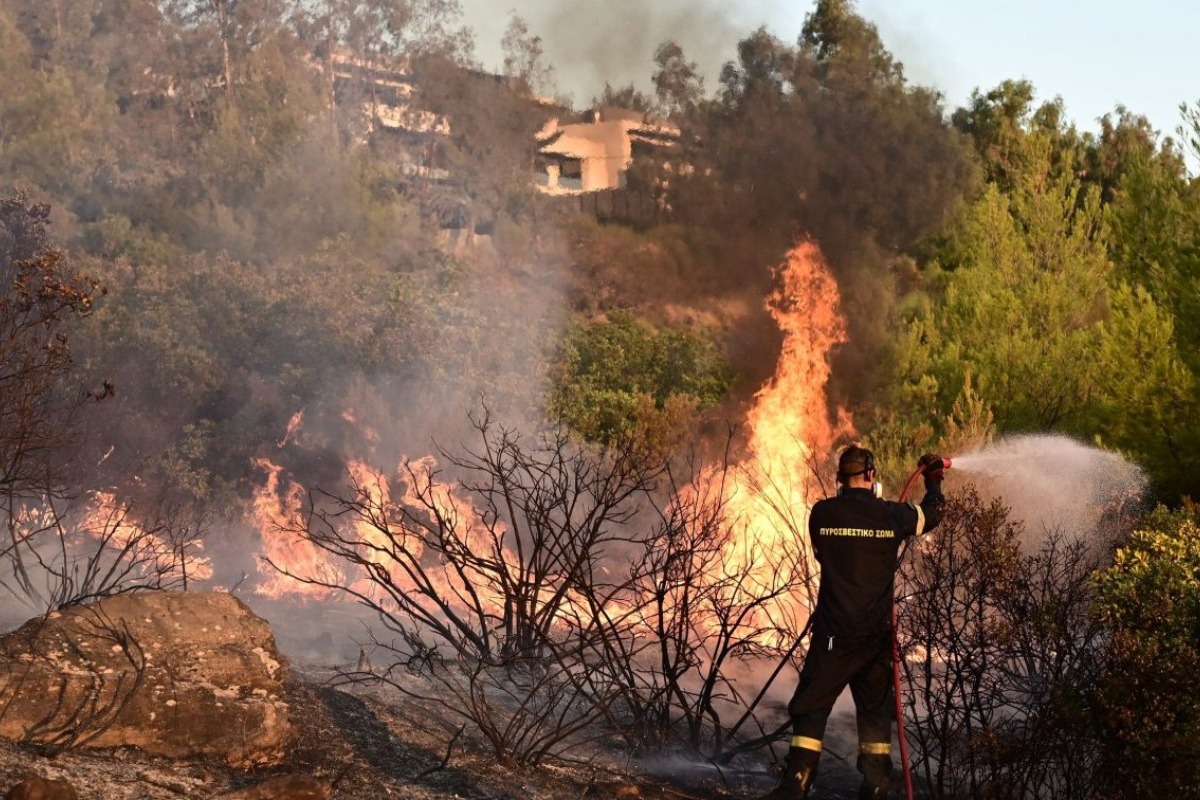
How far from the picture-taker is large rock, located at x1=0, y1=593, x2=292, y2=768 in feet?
23.1

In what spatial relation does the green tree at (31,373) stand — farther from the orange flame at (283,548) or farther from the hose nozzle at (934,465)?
the hose nozzle at (934,465)

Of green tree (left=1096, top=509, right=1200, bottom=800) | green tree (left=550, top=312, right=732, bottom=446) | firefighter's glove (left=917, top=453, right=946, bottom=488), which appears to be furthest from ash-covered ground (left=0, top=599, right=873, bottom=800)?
green tree (left=550, top=312, right=732, bottom=446)

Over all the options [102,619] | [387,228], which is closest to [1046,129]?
[387,228]

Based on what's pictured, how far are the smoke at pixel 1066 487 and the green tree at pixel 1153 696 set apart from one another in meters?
9.63

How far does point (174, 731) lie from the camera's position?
7258 mm

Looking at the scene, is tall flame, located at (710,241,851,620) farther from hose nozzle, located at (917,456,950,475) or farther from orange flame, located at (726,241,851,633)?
hose nozzle, located at (917,456,950,475)

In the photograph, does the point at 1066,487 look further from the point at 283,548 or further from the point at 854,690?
the point at 854,690

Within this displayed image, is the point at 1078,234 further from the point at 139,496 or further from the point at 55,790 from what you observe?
the point at 55,790

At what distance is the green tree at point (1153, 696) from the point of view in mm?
7145

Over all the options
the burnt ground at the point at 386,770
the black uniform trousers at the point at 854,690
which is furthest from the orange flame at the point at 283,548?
the black uniform trousers at the point at 854,690

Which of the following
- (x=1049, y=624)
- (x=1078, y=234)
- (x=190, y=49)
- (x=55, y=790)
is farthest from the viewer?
(x=190, y=49)

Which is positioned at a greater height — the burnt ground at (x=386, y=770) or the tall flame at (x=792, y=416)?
the tall flame at (x=792, y=416)

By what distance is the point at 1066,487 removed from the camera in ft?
62.4

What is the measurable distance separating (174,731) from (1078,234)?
22.8 m
